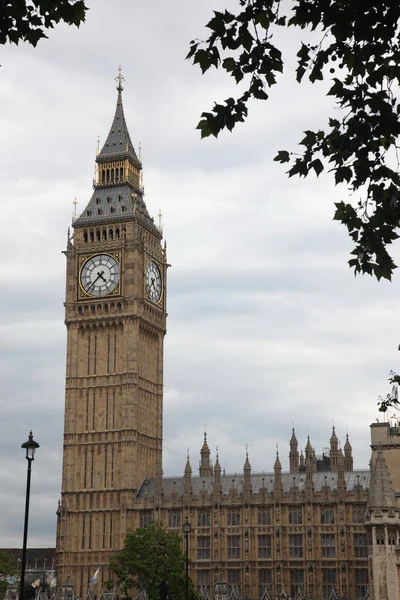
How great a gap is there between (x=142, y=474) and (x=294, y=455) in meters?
17.1

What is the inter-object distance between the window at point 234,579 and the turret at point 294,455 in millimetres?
15048

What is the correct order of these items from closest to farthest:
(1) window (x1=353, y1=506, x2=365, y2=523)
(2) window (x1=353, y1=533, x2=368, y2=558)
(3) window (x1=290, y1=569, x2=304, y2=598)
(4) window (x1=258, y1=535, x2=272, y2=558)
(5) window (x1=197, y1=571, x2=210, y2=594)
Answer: (2) window (x1=353, y1=533, x2=368, y2=558) → (1) window (x1=353, y1=506, x2=365, y2=523) → (3) window (x1=290, y1=569, x2=304, y2=598) → (4) window (x1=258, y1=535, x2=272, y2=558) → (5) window (x1=197, y1=571, x2=210, y2=594)

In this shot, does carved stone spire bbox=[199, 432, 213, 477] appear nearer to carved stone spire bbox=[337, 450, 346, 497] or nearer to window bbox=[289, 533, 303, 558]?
window bbox=[289, 533, 303, 558]

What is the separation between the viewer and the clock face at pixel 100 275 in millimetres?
113562

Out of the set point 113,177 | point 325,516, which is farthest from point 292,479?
point 113,177

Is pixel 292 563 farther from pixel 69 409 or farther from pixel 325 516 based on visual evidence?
pixel 69 409

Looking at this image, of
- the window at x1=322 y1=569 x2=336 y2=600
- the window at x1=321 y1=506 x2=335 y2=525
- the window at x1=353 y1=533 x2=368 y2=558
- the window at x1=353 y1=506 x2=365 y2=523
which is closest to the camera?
the window at x1=353 y1=533 x2=368 y2=558

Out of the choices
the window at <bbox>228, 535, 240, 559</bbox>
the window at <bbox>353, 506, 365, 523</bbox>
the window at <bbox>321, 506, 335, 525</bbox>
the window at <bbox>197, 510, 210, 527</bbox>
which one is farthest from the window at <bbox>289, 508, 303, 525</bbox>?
the window at <bbox>197, 510, 210, 527</bbox>

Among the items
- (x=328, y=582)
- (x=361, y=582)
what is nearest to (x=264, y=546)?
(x=328, y=582)

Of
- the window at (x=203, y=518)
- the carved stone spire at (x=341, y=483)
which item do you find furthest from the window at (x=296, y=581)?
the window at (x=203, y=518)

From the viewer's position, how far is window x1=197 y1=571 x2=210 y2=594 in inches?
4033

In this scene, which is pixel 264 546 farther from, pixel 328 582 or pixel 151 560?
pixel 151 560

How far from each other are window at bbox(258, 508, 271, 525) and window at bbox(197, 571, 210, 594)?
7297 millimetres

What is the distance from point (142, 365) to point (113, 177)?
22696 millimetres
